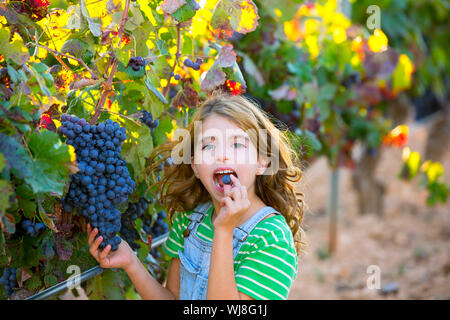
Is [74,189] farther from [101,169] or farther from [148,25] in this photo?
[148,25]

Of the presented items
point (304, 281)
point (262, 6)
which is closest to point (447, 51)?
point (304, 281)

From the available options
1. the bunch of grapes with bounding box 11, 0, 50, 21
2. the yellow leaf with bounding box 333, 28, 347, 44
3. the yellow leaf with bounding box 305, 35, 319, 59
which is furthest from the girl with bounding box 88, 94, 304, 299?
the yellow leaf with bounding box 333, 28, 347, 44

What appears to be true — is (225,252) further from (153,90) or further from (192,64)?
(192,64)

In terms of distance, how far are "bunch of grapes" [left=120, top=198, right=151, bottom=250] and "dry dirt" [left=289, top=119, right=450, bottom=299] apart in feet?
5.32

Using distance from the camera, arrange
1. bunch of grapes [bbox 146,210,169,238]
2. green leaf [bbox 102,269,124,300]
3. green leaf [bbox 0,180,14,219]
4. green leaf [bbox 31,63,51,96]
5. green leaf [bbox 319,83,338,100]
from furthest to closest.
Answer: green leaf [bbox 319,83,338,100]
bunch of grapes [bbox 146,210,169,238]
green leaf [bbox 102,269,124,300]
green leaf [bbox 31,63,51,96]
green leaf [bbox 0,180,14,219]

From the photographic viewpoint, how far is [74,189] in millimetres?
1173

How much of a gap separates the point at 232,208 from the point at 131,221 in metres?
0.40

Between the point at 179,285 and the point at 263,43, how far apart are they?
1.26 metres

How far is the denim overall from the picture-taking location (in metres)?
1.38

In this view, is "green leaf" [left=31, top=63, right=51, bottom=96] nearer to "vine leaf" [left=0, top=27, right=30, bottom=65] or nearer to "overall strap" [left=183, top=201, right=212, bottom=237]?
"vine leaf" [left=0, top=27, right=30, bottom=65]

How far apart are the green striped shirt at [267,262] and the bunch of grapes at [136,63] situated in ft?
1.68

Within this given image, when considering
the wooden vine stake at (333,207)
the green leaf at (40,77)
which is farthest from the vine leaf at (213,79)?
the wooden vine stake at (333,207)

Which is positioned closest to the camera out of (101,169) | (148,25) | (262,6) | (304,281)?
(101,169)

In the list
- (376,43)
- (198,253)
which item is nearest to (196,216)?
(198,253)
